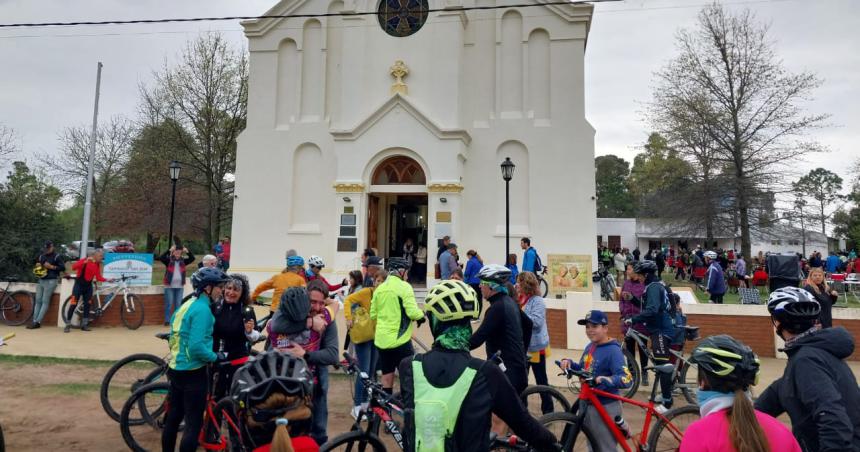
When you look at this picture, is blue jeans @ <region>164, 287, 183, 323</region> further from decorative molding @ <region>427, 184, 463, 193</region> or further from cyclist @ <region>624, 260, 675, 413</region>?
cyclist @ <region>624, 260, 675, 413</region>

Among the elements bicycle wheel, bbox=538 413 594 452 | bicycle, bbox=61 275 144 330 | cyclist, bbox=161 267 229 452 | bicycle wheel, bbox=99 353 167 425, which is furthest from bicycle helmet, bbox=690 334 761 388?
bicycle, bbox=61 275 144 330

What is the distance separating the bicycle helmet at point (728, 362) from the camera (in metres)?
2.24

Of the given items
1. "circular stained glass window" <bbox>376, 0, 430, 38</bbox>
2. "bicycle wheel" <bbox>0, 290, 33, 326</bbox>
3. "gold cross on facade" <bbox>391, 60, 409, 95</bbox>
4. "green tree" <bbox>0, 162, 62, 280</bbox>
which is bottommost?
"bicycle wheel" <bbox>0, 290, 33, 326</bbox>

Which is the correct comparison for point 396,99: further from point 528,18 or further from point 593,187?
point 593,187

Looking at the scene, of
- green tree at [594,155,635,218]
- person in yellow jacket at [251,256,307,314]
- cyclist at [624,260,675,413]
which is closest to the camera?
cyclist at [624,260,675,413]

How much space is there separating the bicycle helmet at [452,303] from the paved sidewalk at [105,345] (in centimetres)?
590

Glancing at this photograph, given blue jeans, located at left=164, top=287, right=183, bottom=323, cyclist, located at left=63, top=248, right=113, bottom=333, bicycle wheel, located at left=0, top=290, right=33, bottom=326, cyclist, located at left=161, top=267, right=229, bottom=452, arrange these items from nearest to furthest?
cyclist, located at left=161, top=267, right=229, bottom=452
cyclist, located at left=63, top=248, right=113, bottom=333
bicycle wheel, located at left=0, top=290, right=33, bottom=326
blue jeans, located at left=164, top=287, right=183, bottom=323

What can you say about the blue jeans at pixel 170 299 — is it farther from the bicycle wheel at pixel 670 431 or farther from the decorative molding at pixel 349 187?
the bicycle wheel at pixel 670 431

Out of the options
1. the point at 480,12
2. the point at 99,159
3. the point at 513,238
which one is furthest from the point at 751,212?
the point at 99,159

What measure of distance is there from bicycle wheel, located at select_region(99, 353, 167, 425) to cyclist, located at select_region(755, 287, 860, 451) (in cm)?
575

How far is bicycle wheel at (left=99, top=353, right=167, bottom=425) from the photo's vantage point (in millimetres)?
5684

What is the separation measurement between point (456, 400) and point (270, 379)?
858 mm

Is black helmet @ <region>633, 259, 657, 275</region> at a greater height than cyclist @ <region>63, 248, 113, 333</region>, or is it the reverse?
black helmet @ <region>633, 259, 657, 275</region>

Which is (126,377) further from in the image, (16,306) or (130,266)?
(16,306)
